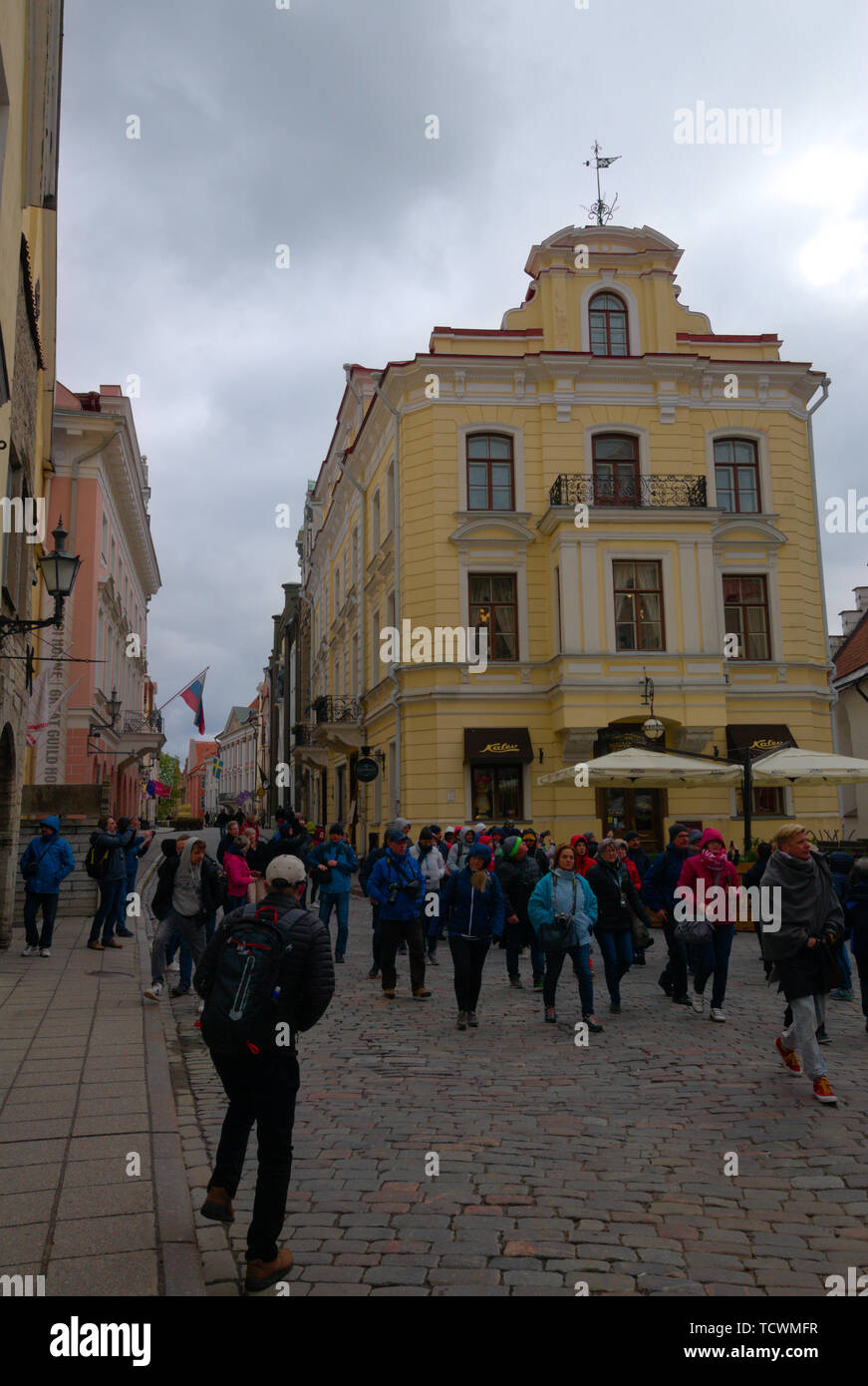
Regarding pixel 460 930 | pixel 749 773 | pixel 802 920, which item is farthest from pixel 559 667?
pixel 802 920

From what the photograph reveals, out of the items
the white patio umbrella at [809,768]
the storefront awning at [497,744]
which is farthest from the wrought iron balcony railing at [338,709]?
the white patio umbrella at [809,768]

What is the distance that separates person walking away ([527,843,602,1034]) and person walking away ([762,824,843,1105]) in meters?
2.20

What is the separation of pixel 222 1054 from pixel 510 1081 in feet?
11.9

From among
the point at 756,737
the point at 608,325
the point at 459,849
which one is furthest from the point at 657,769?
the point at 608,325

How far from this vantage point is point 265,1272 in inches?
160

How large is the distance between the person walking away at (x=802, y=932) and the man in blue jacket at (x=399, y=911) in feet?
14.1

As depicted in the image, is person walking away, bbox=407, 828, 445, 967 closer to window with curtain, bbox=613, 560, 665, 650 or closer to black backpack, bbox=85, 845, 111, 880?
black backpack, bbox=85, 845, 111, 880

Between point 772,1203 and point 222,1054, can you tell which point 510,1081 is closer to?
point 772,1203

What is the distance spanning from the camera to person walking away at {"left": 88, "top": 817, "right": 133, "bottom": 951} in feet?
45.7

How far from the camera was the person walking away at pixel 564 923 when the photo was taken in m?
9.27

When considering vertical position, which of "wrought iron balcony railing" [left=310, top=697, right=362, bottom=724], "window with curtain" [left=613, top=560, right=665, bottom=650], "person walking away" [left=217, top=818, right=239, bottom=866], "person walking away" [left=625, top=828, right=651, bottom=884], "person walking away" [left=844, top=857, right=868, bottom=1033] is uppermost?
"window with curtain" [left=613, top=560, right=665, bottom=650]

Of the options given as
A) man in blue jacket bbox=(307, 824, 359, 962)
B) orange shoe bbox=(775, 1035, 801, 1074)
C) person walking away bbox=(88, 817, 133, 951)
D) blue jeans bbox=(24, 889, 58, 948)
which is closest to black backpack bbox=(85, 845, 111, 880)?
person walking away bbox=(88, 817, 133, 951)

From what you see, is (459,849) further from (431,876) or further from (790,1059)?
(790,1059)

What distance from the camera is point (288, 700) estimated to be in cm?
6188
